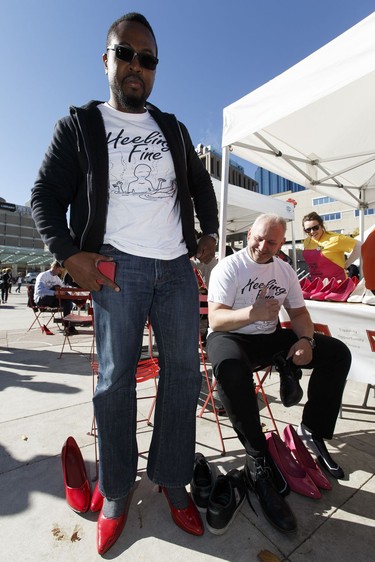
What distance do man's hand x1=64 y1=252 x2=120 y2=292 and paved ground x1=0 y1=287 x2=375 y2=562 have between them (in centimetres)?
107

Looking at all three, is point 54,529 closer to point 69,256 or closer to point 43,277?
point 69,256

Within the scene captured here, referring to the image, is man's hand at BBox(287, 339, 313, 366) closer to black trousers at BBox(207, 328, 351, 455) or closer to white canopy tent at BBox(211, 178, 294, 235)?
black trousers at BBox(207, 328, 351, 455)

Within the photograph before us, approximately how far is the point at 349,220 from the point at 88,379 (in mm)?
46543

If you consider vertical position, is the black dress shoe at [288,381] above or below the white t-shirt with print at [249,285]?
below

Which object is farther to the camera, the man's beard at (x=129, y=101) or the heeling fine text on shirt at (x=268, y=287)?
the heeling fine text on shirt at (x=268, y=287)

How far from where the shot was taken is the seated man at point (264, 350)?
59.9 inches

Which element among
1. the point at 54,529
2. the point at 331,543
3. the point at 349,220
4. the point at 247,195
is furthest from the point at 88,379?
the point at 349,220

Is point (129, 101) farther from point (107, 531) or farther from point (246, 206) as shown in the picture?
point (246, 206)

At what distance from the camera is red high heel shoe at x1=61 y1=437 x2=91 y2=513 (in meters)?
1.43

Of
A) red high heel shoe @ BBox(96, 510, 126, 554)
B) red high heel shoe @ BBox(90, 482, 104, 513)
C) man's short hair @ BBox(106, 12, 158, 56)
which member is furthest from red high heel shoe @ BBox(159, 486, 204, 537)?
man's short hair @ BBox(106, 12, 158, 56)

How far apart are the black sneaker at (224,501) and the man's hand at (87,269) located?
109 centimetres

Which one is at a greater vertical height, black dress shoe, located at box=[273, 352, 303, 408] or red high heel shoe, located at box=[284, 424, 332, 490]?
black dress shoe, located at box=[273, 352, 303, 408]

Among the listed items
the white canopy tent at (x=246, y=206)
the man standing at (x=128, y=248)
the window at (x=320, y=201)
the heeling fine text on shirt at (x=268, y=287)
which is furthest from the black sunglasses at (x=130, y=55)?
the window at (x=320, y=201)

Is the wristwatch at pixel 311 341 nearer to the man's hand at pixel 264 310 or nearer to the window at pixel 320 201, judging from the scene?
the man's hand at pixel 264 310
